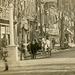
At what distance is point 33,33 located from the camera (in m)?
34.7

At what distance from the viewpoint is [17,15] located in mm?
31016

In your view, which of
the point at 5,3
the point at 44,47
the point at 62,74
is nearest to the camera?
the point at 62,74

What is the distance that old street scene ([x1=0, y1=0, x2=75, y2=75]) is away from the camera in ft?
51.0

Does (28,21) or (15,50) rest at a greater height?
(28,21)

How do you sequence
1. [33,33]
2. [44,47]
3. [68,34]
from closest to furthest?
[44,47], [33,33], [68,34]

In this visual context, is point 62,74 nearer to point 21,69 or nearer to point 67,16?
point 21,69

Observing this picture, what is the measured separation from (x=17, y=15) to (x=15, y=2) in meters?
1.38

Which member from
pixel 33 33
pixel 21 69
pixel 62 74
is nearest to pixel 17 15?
pixel 33 33

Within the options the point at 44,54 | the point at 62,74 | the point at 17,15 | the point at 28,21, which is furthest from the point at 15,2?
the point at 62,74

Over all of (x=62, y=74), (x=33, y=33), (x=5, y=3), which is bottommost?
(x=62, y=74)

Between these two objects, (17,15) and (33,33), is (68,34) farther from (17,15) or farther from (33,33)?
(17,15)

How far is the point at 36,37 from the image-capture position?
31688 millimetres

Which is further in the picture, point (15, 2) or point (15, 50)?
point (15, 2)

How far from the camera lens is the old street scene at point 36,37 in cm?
1556
